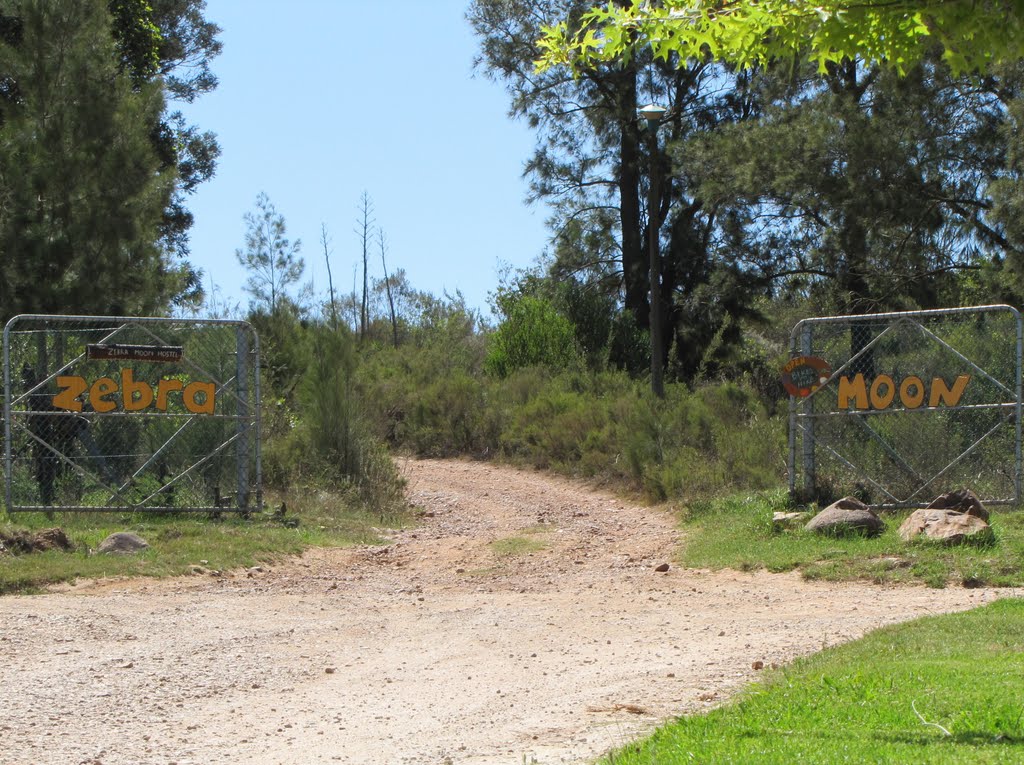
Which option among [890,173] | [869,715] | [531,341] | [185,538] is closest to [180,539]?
[185,538]

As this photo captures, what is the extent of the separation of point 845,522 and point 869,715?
6.80m

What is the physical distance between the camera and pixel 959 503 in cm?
1207

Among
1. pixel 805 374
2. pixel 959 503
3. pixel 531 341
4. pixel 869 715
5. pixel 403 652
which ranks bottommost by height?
pixel 403 652

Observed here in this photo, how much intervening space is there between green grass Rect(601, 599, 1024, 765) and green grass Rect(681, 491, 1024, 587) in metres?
3.13

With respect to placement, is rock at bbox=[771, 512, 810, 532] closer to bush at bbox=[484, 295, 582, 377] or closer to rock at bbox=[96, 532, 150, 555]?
rock at bbox=[96, 532, 150, 555]

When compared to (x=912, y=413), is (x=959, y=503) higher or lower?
lower

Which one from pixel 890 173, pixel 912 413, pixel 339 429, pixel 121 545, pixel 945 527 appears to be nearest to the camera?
pixel 945 527

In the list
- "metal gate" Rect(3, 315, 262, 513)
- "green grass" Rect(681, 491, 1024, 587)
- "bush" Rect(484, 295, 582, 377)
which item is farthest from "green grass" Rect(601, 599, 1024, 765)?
"bush" Rect(484, 295, 582, 377)

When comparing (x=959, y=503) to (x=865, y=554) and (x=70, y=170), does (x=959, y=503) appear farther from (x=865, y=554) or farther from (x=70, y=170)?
(x=70, y=170)

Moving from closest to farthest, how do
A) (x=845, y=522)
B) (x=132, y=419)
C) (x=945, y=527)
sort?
(x=945, y=527) < (x=845, y=522) < (x=132, y=419)

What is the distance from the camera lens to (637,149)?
104 ft

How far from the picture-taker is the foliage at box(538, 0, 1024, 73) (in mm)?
5449

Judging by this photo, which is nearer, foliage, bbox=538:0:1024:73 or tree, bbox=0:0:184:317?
foliage, bbox=538:0:1024:73

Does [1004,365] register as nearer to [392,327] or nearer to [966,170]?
[966,170]
